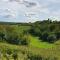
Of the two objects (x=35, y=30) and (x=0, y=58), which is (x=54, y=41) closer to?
(x=35, y=30)

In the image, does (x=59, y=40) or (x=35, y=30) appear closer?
(x=59, y=40)

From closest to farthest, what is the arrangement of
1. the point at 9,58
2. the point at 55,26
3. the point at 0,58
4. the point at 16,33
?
the point at 0,58
the point at 9,58
the point at 16,33
the point at 55,26

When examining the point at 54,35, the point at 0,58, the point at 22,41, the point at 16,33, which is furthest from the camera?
the point at 54,35

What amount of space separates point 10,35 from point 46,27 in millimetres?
30462

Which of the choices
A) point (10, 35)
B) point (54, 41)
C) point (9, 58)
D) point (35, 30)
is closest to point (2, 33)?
point (10, 35)

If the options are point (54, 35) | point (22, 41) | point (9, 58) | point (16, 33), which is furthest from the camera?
point (54, 35)

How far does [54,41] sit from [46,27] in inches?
1042

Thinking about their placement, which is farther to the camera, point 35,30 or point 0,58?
point 35,30

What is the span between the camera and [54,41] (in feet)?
206

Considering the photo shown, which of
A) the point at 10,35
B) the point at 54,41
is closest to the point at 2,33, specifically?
the point at 10,35

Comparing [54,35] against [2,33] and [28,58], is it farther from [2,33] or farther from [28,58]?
[28,58]

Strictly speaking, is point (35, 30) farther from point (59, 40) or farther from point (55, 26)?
point (59, 40)

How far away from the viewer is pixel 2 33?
207 ft

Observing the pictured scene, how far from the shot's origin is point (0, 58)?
73.9 ft
